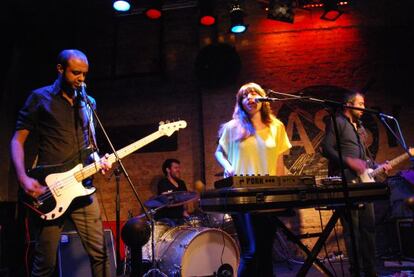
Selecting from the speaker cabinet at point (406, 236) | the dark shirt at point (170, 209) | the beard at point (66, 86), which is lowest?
the speaker cabinet at point (406, 236)

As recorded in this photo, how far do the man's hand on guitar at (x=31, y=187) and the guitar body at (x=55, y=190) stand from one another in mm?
34

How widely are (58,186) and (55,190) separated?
0.04 meters

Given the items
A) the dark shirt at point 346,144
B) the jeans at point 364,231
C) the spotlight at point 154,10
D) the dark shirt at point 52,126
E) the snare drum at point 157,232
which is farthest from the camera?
the spotlight at point 154,10

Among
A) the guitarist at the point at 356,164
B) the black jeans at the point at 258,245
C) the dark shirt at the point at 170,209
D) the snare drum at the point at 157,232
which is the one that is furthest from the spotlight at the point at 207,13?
the black jeans at the point at 258,245

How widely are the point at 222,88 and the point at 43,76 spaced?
168 inches

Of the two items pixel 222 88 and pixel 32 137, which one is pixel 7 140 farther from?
pixel 222 88

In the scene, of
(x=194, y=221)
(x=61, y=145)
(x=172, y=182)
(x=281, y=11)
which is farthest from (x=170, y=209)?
(x=281, y=11)

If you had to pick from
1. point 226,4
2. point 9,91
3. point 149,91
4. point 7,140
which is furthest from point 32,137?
point 226,4

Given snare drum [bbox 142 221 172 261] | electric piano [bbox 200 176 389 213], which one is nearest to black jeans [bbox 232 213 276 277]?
electric piano [bbox 200 176 389 213]

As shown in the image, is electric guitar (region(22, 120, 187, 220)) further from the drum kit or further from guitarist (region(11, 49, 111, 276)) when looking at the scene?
the drum kit

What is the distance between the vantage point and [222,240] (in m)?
4.86

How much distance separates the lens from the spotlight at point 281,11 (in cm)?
743

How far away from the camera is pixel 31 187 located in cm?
273

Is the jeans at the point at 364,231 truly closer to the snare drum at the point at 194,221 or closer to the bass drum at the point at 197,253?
the bass drum at the point at 197,253
